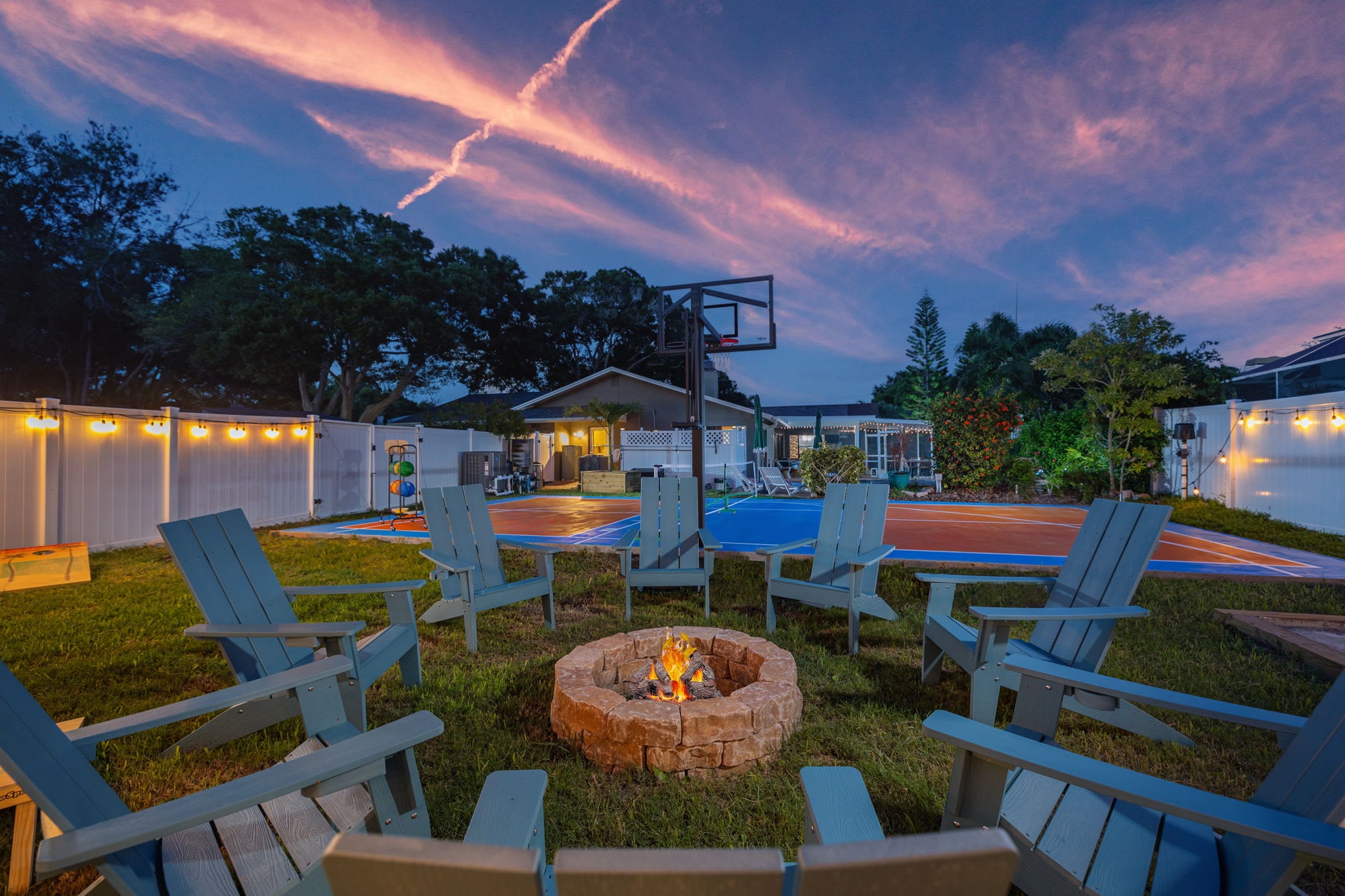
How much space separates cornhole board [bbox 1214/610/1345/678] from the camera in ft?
10.0

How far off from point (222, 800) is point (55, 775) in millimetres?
579

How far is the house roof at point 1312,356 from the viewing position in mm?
13241

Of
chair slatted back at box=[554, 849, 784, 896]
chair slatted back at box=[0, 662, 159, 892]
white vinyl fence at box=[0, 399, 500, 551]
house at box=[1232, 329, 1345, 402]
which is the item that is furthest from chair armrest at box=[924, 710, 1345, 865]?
house at box=[1232, 329, 1345, 402]

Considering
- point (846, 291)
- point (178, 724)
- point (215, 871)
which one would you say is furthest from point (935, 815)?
point (846, 291)

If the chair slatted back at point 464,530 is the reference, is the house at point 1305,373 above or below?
above

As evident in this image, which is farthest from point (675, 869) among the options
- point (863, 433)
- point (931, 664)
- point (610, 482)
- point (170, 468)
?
point (863, 433)

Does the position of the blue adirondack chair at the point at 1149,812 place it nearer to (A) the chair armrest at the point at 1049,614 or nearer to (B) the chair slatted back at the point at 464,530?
(A) the chair armrest at the point at 1049,614

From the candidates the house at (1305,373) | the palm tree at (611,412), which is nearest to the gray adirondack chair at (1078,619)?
the house at (1305,373)

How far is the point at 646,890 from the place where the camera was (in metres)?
0.51

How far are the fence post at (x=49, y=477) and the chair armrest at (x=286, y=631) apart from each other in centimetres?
695

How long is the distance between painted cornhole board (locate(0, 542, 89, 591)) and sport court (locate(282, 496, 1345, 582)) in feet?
8.36

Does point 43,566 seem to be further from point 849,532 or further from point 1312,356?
point 1312,356

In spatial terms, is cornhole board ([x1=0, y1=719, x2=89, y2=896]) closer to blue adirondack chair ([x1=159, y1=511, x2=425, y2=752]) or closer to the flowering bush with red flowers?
blue adirondack chair ([x1=159, y1=511, x2=425, y2=752])

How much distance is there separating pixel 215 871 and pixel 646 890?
4.74ft
